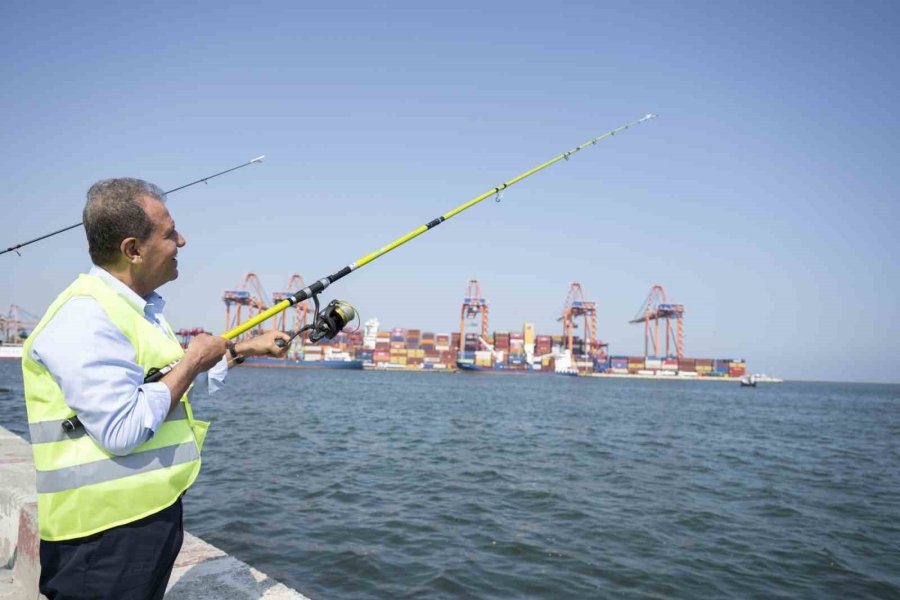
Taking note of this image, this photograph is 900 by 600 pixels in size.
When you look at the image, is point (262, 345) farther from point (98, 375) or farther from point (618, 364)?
point (618, 364)

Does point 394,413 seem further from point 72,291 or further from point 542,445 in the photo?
point 72,291

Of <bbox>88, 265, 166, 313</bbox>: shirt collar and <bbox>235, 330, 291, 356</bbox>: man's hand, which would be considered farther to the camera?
<bbox>235, 330, 291, 356</bbox>: man's hand

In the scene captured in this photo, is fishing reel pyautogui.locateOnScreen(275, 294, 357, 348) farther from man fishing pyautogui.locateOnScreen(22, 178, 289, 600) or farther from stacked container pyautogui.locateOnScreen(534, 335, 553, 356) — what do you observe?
stacked container pyautogui.locateOnScreen(534, 335, 553, 356)

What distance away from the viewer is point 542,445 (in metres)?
14.0

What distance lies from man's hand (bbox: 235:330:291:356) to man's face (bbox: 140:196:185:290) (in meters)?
0.47

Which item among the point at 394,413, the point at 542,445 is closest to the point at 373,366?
the point at 394,413

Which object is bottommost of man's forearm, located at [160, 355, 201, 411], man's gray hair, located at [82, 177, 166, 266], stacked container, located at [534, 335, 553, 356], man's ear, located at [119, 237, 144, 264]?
man's forearm, located at [160, 355, 201, 411]

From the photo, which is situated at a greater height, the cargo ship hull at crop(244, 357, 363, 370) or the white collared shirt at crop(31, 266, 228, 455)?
the white collared shirt at crop(31, 266, 228, 455)

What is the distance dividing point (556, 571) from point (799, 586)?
243cm

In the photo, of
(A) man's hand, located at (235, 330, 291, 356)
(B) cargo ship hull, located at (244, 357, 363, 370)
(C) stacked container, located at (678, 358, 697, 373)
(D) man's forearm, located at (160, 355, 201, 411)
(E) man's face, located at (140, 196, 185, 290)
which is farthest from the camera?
(C) stacked container, located at (678, 358, 697, 373)

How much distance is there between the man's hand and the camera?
2.22m

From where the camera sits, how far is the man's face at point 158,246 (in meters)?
1.74

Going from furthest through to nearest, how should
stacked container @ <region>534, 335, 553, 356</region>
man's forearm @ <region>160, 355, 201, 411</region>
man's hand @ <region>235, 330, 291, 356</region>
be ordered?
stacked container @ <region>534, 335, 553, 356</region> < man's hand @ <region>235, 330, 291, 356</region> < man's forearm @ <region>160, 355, 201, 411</region>

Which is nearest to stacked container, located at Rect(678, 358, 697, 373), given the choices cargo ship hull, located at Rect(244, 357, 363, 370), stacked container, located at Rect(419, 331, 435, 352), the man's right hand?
stacked container, located at Rect(419, 331, 435, 352)
